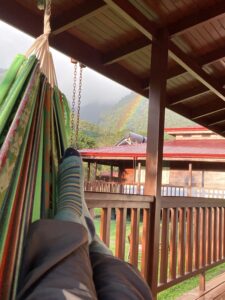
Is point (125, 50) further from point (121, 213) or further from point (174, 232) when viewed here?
point (174, 232)

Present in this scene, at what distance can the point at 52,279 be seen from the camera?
0.68 m

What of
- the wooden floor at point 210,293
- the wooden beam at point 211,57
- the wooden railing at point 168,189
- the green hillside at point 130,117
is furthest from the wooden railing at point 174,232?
the green hillside at point 130,117

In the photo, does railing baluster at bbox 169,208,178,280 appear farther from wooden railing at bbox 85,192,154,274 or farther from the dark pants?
the dark pants

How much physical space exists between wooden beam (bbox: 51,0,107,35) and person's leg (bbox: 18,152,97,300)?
5.63 ft

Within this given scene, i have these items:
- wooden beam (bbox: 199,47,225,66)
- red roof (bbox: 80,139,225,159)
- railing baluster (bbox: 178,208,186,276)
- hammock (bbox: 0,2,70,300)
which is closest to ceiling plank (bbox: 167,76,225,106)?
wooden beam (bbox: 199,47,225,66)

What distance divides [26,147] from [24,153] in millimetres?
20

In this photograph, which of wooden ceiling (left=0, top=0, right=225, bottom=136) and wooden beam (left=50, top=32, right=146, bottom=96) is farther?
wooden beam (left=50, top=32, right=146, bottom=96)

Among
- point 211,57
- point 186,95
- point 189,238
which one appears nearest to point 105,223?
point 189,238

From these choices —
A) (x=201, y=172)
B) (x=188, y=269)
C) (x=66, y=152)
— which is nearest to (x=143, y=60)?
(x=188, y=269)

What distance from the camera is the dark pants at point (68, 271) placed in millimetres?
674

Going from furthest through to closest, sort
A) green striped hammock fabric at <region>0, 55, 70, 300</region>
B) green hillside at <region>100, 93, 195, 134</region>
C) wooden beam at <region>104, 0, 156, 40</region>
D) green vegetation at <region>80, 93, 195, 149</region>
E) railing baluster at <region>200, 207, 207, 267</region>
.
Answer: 1. green hillside at <region>100, 93, 195, 134</region>
2. green vegetation at <region>80, 93, 195, 149</region>
3. railing baluster at <region>200, 207, 207, 267</region>
4. wooden beam at <region>104, 0, 156, 40</region>
5. green striped hammock fabric at <region>0, 55, 70, 300</region>

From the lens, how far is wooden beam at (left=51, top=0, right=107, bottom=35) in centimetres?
231

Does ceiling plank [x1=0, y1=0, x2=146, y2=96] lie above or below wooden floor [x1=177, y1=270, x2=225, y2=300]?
above

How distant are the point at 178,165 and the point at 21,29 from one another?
39.1 feet
